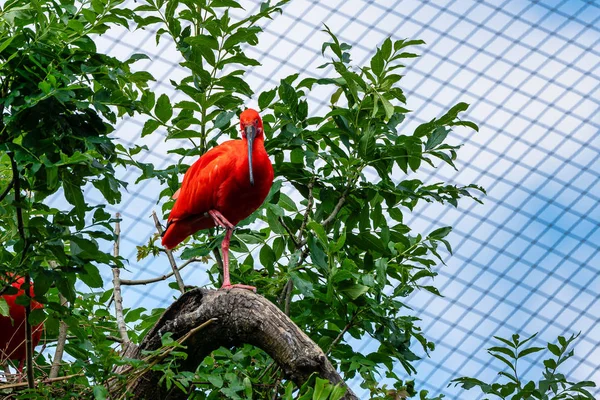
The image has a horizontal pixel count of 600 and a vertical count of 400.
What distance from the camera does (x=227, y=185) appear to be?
4426 millimetres

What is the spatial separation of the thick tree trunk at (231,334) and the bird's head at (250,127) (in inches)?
30.0

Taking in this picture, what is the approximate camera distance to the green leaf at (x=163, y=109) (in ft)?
13.9

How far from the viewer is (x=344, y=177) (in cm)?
426

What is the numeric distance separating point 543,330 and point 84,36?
5.12 m

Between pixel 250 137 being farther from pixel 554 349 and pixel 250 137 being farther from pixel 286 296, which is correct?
pixel 554 349

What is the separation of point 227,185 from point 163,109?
0.43 metres

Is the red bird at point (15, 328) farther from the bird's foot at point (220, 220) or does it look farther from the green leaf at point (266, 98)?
the green leaf at point (266, 98)

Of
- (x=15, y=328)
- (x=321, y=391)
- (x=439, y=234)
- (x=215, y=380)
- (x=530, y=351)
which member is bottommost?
(x=15, y=328)

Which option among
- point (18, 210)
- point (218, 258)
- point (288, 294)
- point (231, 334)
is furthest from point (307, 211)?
point (18, 210)

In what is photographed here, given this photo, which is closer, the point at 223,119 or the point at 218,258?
the point at 223,119

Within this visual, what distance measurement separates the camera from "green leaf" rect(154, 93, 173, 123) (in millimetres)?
4230

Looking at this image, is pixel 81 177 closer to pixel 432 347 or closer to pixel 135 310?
pixel 135 310

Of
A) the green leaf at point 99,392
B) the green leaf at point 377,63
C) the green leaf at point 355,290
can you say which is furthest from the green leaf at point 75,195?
the green leaf at point 377,63

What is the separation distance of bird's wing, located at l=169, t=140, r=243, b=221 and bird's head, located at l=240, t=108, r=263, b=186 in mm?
107
